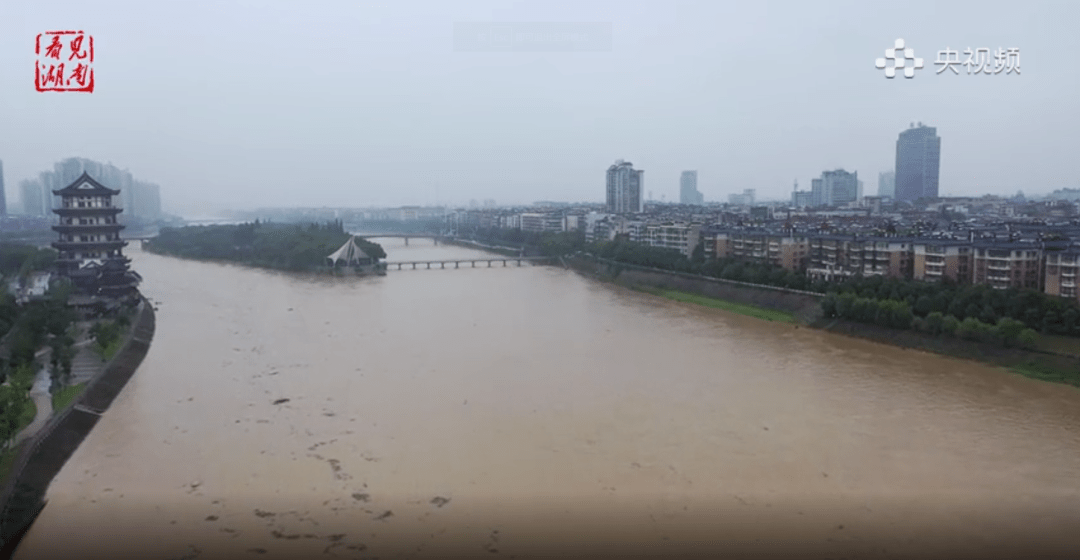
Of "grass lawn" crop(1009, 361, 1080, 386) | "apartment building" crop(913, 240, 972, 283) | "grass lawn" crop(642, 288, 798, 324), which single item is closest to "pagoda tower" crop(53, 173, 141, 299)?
"grass lawn" crop(642, 288, 798, 324)

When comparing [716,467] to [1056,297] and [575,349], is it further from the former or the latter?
[1056,297]

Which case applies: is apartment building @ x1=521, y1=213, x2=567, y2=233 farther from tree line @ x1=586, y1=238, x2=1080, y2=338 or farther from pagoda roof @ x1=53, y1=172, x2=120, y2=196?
pagoda roof @ x1=53, y1=172, x2=120, y2=196

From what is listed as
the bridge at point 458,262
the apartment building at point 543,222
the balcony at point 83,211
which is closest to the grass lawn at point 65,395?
the balcony at point 83,211

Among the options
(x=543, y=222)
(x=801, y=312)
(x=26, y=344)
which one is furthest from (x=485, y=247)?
(x=26, y=344)

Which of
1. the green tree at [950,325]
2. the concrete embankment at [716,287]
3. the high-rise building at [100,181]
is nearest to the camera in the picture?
the green tree at [950,325]

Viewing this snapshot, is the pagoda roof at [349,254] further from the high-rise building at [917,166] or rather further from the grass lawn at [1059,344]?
the high-rise building at [917,166]
